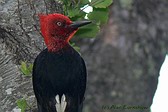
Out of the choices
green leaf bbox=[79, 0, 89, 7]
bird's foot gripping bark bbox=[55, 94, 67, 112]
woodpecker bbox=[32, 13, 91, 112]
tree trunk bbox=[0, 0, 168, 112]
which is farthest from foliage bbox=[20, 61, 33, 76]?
tree trunk bbox=[0, 0, 168, 112]

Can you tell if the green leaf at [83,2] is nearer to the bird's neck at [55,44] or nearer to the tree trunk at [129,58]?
the bird's neck at [55,44]

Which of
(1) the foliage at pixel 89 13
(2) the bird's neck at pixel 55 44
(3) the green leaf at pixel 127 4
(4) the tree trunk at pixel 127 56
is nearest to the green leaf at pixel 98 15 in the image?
(1) the foliage at pixel 89 13

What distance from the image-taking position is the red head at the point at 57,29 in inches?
247

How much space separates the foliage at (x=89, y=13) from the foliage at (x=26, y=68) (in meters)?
0.67

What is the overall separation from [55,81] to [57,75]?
0.20ft

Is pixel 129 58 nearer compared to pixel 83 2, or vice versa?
pixel 83 2

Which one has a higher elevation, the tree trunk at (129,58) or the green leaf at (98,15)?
the green leaf at (98,15)

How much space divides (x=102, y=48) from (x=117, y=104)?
2.72 ft

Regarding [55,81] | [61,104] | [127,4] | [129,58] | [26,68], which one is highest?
[127,4]

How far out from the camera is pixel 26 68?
236 inches

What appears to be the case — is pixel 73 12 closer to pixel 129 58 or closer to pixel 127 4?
pixel 129 58

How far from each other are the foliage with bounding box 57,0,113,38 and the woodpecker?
→ 105mm

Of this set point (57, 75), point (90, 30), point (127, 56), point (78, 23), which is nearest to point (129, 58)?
point (127, 56)

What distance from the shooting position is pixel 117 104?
322 inches
